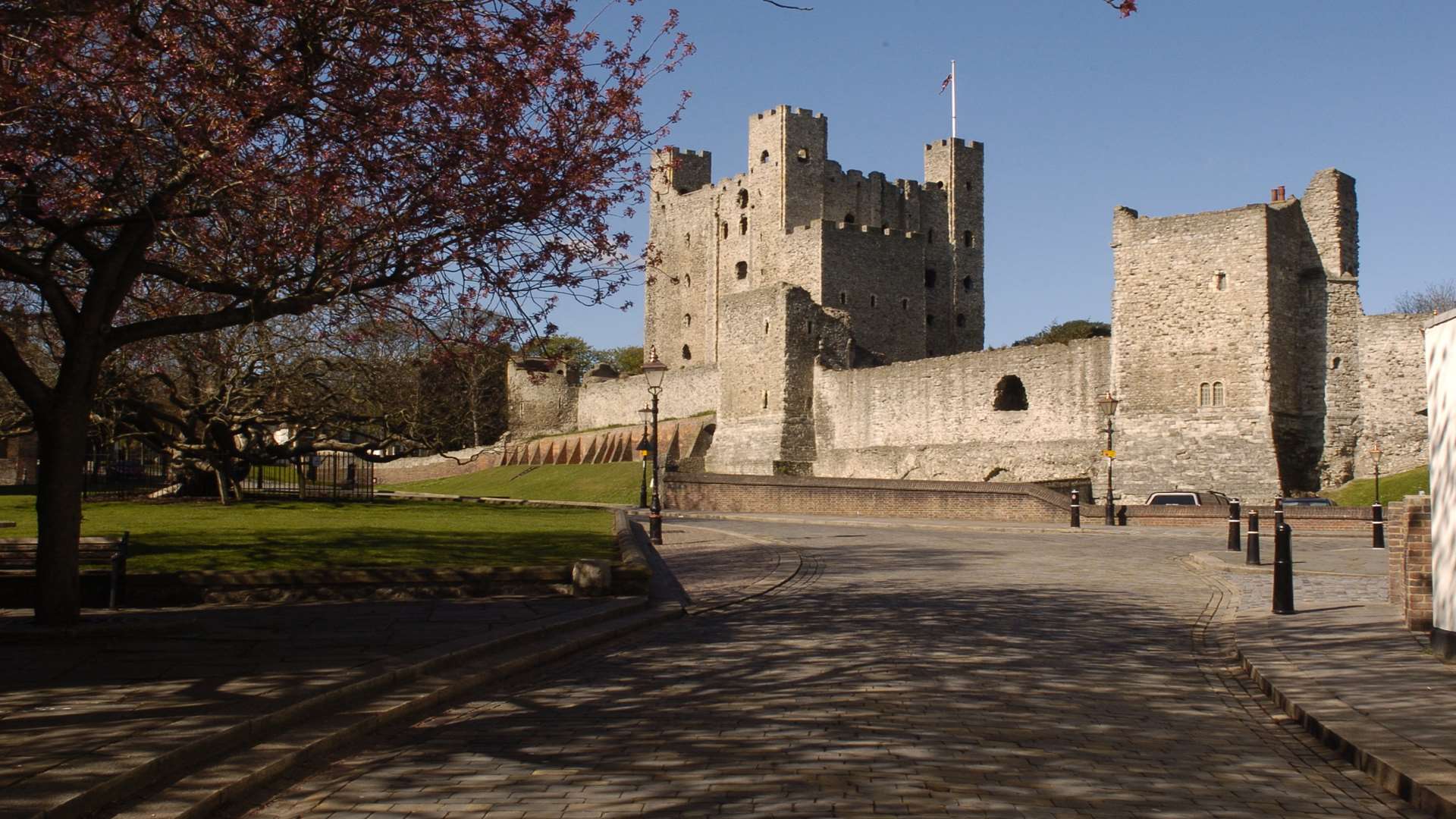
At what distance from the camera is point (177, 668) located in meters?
7.82

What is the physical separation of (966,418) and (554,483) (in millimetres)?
16574

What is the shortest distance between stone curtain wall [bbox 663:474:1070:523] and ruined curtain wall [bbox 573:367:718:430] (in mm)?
20830

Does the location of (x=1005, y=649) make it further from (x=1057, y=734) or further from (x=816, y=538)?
(x=816, y=538)

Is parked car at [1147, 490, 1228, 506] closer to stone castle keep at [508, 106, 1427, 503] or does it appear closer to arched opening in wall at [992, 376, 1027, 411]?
stone castle keep at [508, 106, 1427, 503]

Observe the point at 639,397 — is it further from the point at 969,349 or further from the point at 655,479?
the point at 655,479

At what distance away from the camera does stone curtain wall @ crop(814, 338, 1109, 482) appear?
128ft

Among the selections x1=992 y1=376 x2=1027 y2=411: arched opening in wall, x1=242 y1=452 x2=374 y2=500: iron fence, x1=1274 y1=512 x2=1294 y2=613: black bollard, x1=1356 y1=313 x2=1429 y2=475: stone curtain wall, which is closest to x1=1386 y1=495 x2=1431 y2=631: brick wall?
x1=1274 y1=512 x2=1294 y2=613: black bollard

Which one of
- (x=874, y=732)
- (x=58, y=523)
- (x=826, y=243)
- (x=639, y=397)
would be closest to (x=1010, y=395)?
(x=826, y=243)

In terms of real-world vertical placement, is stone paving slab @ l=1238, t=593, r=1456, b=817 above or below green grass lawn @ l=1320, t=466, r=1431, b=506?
below

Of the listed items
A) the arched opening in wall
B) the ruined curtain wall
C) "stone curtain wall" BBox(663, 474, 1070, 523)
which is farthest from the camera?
the ruined curtain wall

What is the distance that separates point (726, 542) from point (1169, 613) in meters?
10.9

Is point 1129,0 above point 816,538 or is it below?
above

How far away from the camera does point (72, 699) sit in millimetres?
6789

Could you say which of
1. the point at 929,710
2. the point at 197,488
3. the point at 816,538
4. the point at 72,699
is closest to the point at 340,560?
the point at 72,699
